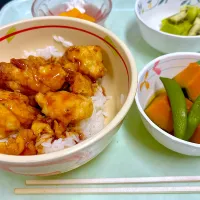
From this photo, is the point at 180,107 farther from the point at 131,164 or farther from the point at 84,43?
the point at 84,43

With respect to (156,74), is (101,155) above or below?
below

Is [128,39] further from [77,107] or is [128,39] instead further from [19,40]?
[77,107]

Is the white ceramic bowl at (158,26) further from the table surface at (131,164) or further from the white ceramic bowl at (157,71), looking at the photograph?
the table surface at (131,164)

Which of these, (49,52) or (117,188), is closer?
(117,188)

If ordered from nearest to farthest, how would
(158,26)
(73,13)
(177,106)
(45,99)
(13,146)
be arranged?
(13,146) < (45,99) < (177,106) < (73,13) < (158,26)

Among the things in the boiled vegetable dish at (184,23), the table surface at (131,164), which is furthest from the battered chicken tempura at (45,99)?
the boiled vegetable dish at (184,23)

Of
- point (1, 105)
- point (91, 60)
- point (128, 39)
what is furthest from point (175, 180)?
point (128, 39)

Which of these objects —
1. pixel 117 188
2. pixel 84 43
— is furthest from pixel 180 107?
pixel 84 43
